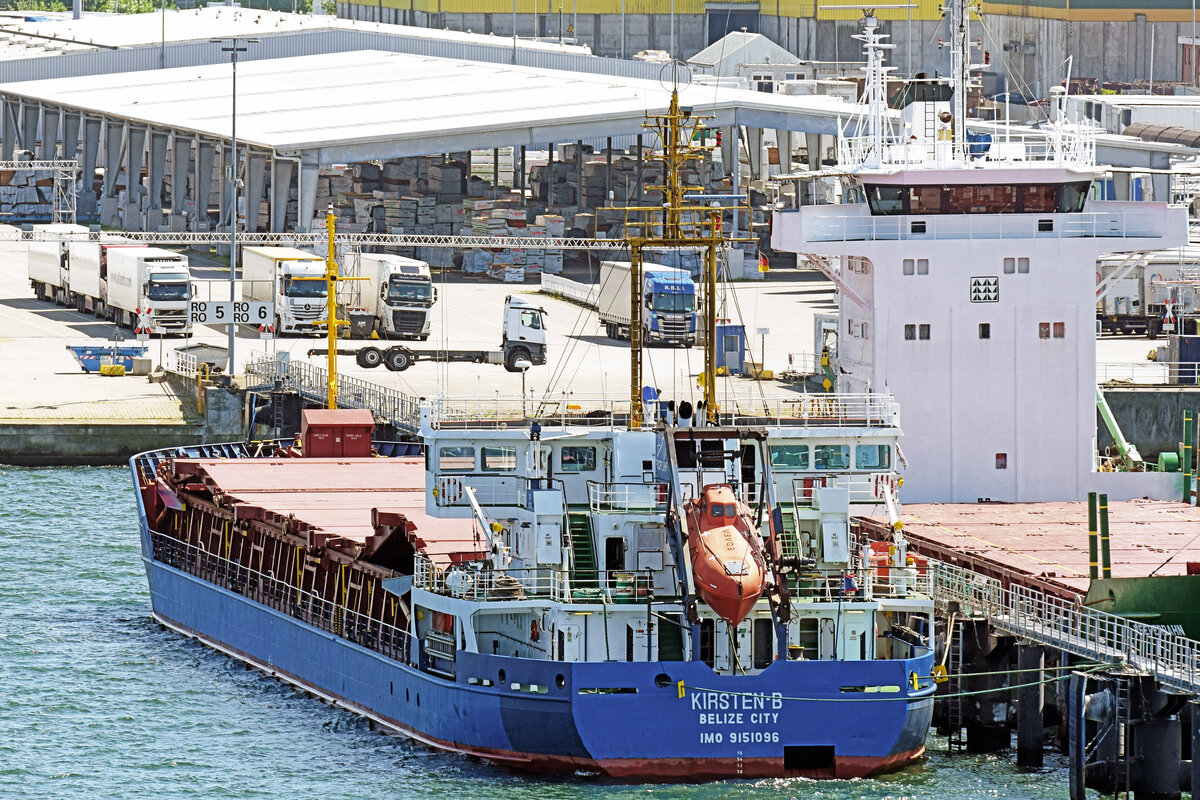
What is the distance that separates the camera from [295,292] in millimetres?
91750

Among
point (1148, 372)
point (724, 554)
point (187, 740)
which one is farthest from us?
point (1148, 372)

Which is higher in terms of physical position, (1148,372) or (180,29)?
(180,29)

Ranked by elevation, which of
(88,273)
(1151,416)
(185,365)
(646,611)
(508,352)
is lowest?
(646,611)

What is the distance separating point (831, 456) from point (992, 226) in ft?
35.5

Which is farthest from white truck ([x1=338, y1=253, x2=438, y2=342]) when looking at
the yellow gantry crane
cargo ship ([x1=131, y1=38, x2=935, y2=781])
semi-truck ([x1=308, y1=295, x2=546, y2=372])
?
the yellow gantry crane

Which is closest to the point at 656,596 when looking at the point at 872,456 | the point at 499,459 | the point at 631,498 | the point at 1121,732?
the point at 631,498

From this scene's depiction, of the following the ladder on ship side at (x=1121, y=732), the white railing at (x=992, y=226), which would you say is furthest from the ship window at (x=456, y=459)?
the white railing at (x=992, y=226)

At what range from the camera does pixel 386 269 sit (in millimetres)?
92625

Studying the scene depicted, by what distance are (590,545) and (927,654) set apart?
20.6ft

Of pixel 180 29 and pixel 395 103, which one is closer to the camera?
pixel 395 103

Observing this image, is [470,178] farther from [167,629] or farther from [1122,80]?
[167,629]

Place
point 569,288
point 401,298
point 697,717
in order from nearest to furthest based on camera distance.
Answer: point 697,717
point 401,298
point 569,288

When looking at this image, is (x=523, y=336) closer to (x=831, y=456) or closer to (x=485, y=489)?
(x=485, y=489)

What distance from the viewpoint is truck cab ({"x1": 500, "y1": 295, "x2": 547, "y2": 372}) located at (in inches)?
3386
